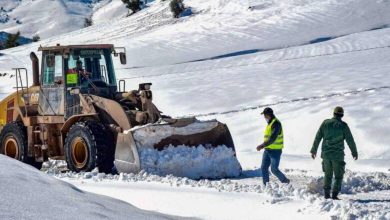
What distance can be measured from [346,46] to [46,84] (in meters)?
25.9

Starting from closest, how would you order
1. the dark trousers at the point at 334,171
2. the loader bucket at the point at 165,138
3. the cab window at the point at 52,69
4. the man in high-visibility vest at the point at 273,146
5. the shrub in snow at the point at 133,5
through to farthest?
the dark trousers at the point at 334,171, the man in high-visibility vest at the point at 273,146, the loader bucket at the point at 165,138, the cab window at the point at 52,69, the shrub in snow at the point at 133,5

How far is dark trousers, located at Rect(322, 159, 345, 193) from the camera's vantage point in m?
8.30

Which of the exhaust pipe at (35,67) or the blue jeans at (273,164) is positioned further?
the exhaust pipe at (35,67)

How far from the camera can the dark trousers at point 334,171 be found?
27.2ft

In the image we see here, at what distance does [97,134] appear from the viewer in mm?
10438

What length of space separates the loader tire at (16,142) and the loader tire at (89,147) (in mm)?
1440

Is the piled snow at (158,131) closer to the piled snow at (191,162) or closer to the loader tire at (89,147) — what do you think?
the piled snow at (191,162)

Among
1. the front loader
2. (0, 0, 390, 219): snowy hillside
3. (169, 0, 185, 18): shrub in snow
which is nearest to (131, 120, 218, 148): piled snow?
the front loader

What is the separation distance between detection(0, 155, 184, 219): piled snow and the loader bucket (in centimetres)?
293

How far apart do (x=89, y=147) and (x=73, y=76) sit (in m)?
1.63

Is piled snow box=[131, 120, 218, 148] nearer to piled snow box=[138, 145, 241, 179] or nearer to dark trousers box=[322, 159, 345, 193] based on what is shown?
piled snow box=[138, 145, 241, 179]

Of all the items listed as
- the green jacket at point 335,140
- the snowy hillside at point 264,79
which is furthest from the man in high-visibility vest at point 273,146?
the green jacket at point 335,140

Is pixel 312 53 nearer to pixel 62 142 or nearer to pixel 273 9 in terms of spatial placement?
pixel 273 9

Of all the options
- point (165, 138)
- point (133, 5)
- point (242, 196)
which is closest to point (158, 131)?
point (165, 138)
